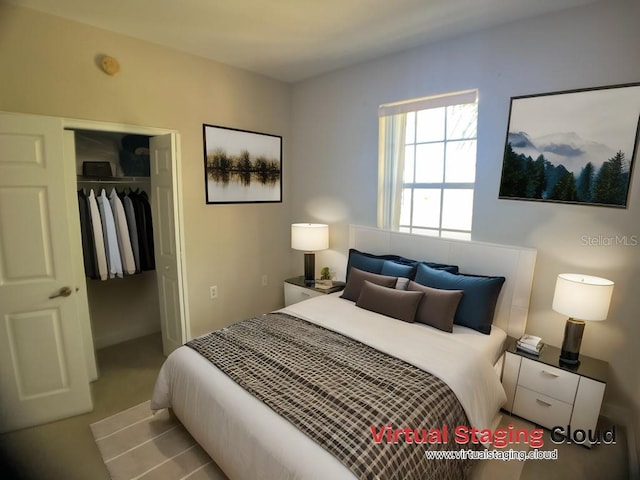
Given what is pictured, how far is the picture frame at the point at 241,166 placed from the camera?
3.22 metres

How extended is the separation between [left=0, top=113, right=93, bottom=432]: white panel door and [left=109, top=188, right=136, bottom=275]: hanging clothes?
71 centimetres

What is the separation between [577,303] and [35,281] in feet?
10.9

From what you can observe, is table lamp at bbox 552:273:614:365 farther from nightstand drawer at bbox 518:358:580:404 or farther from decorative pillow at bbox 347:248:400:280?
decorative pillow at bbox 347:248:400:280

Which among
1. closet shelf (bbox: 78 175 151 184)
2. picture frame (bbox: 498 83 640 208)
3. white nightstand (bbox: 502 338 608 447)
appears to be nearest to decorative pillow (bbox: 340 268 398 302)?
white nightstand (bbox: 502 338 608 447)

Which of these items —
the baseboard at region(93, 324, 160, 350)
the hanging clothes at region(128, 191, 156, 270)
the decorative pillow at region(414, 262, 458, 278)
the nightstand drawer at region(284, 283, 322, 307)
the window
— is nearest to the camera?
the decorative pillow at region(414, 262, 458, 278)

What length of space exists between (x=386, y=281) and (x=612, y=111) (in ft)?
5.87

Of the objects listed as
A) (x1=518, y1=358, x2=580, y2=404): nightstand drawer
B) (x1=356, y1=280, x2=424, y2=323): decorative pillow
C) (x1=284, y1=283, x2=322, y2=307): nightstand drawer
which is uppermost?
(x1=356, y1=280, x2=424, y2=323): decorative pillow

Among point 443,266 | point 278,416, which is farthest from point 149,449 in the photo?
point 443,266

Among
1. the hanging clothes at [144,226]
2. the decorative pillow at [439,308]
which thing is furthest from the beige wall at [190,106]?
the decorative pillow at [439,308]

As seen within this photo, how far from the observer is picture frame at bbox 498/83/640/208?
6.65ft

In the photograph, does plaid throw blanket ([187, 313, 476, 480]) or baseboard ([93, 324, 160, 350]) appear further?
baseboard ([93, 324, 160, 350])

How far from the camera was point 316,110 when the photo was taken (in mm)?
3598

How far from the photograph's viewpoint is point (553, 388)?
2.10 metres

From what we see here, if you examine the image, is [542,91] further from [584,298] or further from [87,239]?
[87,239]
